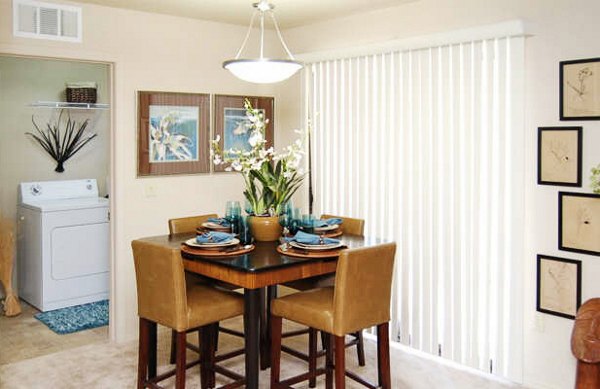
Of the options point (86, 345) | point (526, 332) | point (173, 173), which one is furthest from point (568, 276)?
point (86, 345)

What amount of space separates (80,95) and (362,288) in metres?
3.79

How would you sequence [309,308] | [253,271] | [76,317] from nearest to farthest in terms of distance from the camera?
[253,271], [309,308], [76,317]

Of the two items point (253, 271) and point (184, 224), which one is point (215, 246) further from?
point (184, 224)

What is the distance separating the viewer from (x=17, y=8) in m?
4.05

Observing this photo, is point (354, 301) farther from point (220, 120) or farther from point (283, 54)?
point (283, 54)

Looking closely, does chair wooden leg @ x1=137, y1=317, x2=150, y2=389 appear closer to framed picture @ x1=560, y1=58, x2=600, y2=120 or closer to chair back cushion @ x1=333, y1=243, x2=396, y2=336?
chair back cushion @ x1=333, y1=243, x2=396, y2=336

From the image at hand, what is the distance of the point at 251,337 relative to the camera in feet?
10.4

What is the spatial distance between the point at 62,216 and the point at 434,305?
326 cm

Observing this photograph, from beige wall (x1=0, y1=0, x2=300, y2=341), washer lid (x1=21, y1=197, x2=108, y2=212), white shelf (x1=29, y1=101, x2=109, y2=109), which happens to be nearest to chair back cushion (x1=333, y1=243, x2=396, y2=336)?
beige wall (x1=0, y1=0, x2=300, y2=341)

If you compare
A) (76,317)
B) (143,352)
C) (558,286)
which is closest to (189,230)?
(143,352)

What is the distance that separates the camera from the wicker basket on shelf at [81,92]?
19.0 ft

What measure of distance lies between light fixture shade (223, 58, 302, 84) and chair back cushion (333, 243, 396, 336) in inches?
42.6

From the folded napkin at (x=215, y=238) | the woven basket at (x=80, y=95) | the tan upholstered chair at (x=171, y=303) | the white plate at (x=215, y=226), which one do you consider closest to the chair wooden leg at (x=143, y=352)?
the tan upholstered chair at (x=171, y=303)

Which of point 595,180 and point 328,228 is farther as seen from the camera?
point 328,228
